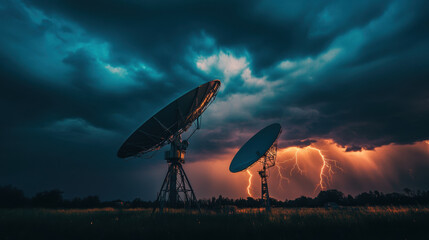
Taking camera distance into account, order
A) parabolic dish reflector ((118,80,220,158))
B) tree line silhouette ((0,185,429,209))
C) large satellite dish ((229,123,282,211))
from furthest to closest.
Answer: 1. tree line silhouette ((0,185,429,209))
2. large satellite dish ((229,123,282,211))
3. parabolic dish reflector ((118,80,220,158))

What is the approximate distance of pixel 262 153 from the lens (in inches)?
1107

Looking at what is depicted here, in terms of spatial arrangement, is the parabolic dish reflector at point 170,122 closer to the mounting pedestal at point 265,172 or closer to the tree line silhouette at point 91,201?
the mounting pedestal at point 265,172

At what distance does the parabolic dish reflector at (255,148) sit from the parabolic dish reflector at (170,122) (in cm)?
1012

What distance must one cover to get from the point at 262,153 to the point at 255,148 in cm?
252

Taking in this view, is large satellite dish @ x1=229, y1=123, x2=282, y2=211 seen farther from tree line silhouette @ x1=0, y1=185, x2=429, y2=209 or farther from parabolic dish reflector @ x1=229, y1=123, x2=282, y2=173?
tree line silhouette @ x1=0, y1=185, x2=429, y2=209

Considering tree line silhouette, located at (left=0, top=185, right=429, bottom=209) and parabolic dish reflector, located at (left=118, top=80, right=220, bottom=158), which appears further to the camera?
tree line silhouette, located at (left=0, top=185, right=429, bottom=209)

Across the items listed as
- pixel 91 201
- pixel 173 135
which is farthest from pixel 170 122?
pixel 91 201

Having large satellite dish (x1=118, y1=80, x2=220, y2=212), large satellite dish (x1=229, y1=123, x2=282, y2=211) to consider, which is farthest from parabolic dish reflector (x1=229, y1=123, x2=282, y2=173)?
large satellite dish (x1=118, y1=80, x2=220, y2=212)

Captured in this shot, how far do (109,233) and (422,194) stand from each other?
90226mm

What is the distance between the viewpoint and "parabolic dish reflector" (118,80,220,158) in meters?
21.3

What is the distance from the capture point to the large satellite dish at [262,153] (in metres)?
28.1

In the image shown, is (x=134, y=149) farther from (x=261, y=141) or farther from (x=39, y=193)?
(x=39, y=193)

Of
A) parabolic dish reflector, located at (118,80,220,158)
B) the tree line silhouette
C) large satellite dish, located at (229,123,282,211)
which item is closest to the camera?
parabolic dish reflector, located at (118,80,220,158)

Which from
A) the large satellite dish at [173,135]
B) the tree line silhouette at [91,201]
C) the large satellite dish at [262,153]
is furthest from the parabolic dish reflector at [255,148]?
the tree line silhouette at [91,201]
